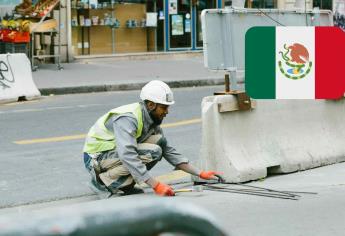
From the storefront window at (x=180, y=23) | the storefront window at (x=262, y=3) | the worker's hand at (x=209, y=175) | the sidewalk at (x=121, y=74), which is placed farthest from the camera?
the storefront window at (x=262, y=3)

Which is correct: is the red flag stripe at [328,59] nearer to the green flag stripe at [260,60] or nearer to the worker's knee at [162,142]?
the green flag stripe at [260,60]

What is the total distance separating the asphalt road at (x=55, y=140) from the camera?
6.58 metres

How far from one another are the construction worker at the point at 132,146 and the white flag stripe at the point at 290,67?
1.34 metres

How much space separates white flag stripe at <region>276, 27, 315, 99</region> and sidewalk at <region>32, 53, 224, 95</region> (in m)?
7.99

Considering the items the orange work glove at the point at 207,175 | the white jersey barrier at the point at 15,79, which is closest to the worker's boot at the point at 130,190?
the orange work glove at the point at 207,175

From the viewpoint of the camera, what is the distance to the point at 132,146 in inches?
223

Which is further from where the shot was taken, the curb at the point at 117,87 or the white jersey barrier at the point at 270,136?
the curb at the point at 117,87

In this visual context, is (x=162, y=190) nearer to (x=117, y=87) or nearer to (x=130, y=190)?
(x=130, y=190)

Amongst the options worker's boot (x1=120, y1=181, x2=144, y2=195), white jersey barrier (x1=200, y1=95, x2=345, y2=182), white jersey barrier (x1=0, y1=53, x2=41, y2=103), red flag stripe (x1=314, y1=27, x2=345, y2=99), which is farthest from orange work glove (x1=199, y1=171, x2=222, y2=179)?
white jersey barrier (x1=0, y1=53, x2=41, y2=103)

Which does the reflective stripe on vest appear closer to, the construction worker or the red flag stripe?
the construction worker

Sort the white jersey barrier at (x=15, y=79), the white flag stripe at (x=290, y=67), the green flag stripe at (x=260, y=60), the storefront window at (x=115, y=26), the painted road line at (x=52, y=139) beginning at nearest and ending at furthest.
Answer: the green flag stripe at (x=260, y=60) → the white flag stripe at (x=290, y=67) → the painted road line at (x=52, y=139) → the white jersey barrier at (x=15, y=79) → the storefront window at (x=115, y=26)

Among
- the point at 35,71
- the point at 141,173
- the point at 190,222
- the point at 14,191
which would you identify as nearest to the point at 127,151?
the point at 141,173

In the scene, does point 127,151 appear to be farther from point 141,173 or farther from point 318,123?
point 318,123

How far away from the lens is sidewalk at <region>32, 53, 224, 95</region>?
→ 15.0 metres
